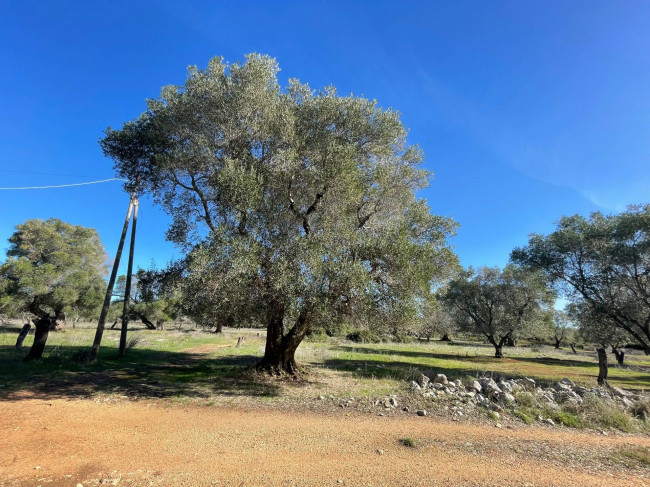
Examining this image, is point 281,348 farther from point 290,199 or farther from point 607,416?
point 607,416

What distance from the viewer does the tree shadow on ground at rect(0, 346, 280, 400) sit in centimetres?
1110

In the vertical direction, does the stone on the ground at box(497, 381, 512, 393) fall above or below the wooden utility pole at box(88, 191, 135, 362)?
below

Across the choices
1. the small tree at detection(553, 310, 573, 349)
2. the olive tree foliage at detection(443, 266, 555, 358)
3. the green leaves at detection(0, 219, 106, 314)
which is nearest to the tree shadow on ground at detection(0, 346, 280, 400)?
the green leaves at detection(0, 219, 106, 314)

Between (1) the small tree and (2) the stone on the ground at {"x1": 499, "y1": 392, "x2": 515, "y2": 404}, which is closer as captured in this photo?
(2) the stone on the ground at {"x1": 499, "y1": 392, "x2": 515, "y2": 404}

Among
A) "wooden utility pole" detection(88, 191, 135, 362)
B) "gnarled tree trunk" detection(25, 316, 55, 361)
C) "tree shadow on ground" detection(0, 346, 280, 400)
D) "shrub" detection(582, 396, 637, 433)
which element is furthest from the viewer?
"wooden utility pole" detection(88, 191, 135, 362)

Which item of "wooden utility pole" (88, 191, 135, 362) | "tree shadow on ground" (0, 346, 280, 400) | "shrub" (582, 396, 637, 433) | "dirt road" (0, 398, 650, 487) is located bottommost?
"tree shadow on ground" (0, 346, 280, 400)

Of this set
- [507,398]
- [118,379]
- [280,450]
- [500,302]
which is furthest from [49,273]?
[500,302]

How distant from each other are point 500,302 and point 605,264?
857 inches

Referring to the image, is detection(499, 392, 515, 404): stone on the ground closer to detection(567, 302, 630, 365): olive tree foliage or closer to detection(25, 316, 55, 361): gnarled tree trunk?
detection(567, 302, 630, 365): olive tree foliage

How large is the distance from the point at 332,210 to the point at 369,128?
403cm

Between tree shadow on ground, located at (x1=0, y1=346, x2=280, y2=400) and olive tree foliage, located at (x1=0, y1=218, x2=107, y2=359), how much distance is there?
6.52 feet

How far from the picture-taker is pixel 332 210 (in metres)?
13.2

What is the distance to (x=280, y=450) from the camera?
6.55 metres

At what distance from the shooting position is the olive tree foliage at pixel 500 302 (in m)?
39.2
